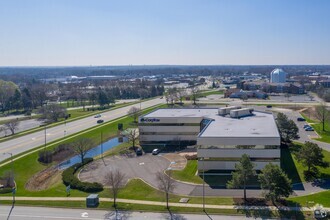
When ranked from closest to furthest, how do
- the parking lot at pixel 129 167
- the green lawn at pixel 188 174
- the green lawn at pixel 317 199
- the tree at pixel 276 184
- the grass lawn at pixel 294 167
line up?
the tree at pixel 276 184 < the green lawn at pixel 317 199 < the grass lawn at pixel 294 167 < the green lawn at pixel 188 174 < the parking lot at pixel 129 167

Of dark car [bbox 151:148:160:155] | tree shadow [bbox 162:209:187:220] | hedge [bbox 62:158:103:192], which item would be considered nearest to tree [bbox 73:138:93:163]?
hedge [bbox 62:158:103:192]

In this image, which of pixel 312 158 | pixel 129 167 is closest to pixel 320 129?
pixel 312 158

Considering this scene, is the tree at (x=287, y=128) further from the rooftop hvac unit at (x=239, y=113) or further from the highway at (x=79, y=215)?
the highway at (x=79, y=215)

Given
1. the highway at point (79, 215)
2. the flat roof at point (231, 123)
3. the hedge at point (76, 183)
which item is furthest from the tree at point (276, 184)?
the hedge at point (76, 183)

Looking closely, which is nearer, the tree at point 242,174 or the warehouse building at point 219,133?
the tree at point 242,174

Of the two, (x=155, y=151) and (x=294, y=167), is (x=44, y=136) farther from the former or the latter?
(x=294, y=167)

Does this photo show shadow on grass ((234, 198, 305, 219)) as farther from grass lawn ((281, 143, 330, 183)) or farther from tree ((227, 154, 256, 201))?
grass lawn ((281, 143, 330, 183))
